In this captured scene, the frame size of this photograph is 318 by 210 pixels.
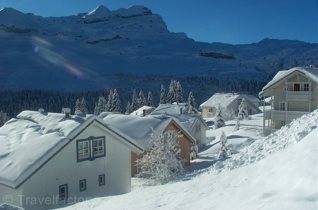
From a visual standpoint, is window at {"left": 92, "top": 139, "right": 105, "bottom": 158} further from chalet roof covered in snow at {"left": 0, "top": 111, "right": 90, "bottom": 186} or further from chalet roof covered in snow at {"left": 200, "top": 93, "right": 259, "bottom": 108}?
chalet roof covered in snow at {"left": 200, "top": 93, "right": 259, "bottom": 108}

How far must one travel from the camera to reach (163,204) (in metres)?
15.6

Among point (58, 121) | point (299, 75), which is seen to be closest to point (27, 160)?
point (58, 121)

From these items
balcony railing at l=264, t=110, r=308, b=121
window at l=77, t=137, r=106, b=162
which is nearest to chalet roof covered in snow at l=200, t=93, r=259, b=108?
balcony railing at l=264, t=110, r=308, b=121

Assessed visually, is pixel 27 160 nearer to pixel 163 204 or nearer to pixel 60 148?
pixel 60 148

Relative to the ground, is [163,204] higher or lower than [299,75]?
lower

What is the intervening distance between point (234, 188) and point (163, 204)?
2.51m

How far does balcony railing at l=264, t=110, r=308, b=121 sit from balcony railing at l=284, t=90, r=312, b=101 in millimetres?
1581

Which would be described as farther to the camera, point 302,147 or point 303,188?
point 302,147

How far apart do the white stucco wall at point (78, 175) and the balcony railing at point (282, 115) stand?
74.1 ft

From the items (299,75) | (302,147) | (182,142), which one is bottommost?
(182,142)

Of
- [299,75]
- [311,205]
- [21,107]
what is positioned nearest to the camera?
[311,205]

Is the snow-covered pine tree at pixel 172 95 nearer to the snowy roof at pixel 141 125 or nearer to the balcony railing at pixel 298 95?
the balcony railing at pixel 298 95

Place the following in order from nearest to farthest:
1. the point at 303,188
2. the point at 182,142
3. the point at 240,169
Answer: the point at 303,188
the point at 240,169
the point at 182,142

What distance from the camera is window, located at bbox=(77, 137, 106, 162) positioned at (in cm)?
3144
